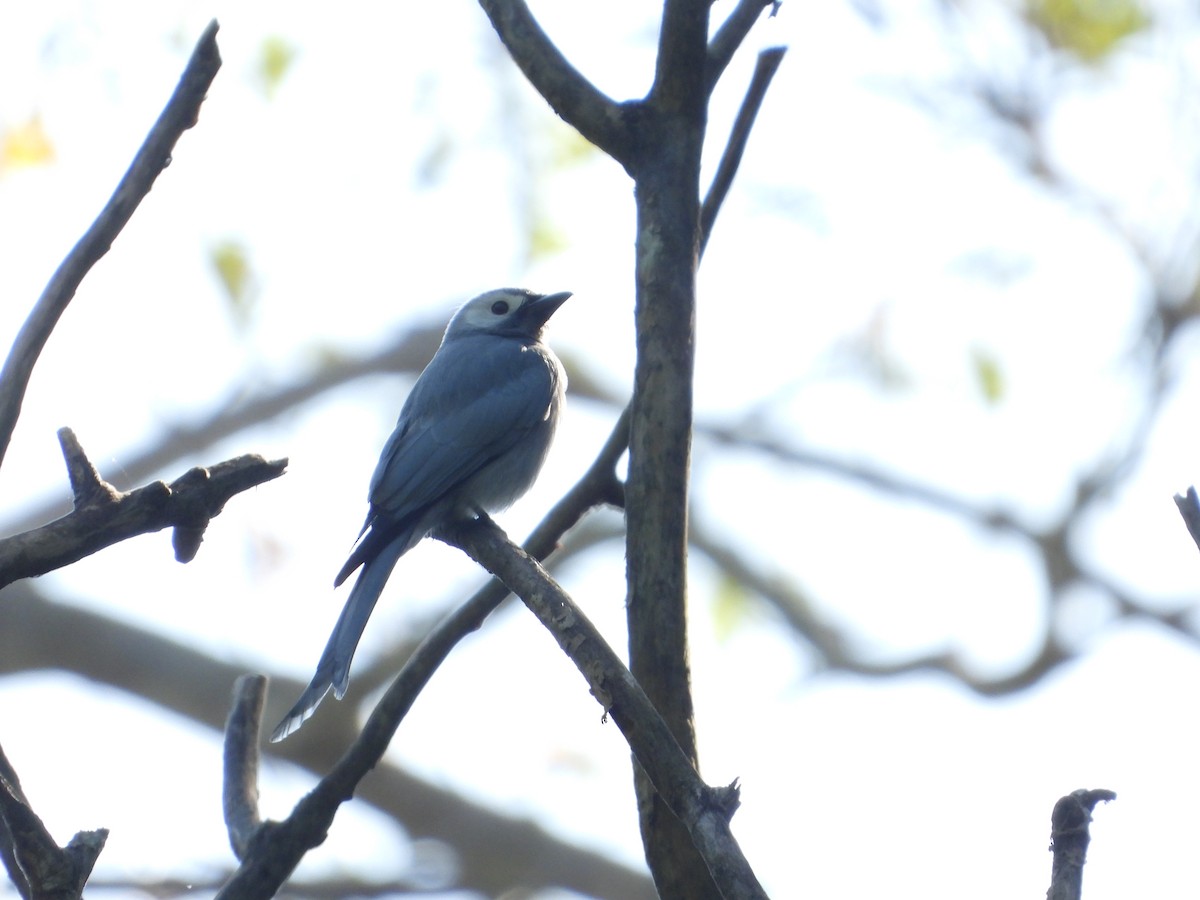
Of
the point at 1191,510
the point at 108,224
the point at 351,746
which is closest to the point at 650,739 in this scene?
the point at 1191,510

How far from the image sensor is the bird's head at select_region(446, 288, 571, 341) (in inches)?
311

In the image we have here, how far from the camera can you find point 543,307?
796 centimetres

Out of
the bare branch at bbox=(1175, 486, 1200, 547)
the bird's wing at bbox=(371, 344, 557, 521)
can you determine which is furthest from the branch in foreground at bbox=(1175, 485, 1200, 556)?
the bird's wing at bbox=(371, 344, 557, 521)

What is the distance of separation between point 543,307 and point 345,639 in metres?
3.13

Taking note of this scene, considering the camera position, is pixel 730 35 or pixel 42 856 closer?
pixel 42 856

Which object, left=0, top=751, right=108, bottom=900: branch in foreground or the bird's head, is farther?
the bird's head

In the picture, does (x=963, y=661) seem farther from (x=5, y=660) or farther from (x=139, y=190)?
(x=139, y=190)

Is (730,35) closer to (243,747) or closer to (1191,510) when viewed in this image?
(1191,510)

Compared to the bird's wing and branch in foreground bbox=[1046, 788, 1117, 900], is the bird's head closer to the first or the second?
the bird's wing

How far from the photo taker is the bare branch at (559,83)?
13.7 feet

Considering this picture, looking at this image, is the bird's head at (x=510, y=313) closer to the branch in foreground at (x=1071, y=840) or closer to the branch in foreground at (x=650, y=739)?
the branch in foreground at (x=650, y=739)

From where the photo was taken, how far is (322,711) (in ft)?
31.7

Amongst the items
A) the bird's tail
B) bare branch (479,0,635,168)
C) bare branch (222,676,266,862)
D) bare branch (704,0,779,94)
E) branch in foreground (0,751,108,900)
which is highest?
bare branch (704,0,779,94)

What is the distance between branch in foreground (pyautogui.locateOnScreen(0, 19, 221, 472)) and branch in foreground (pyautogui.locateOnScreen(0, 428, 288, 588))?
19 centimetres
